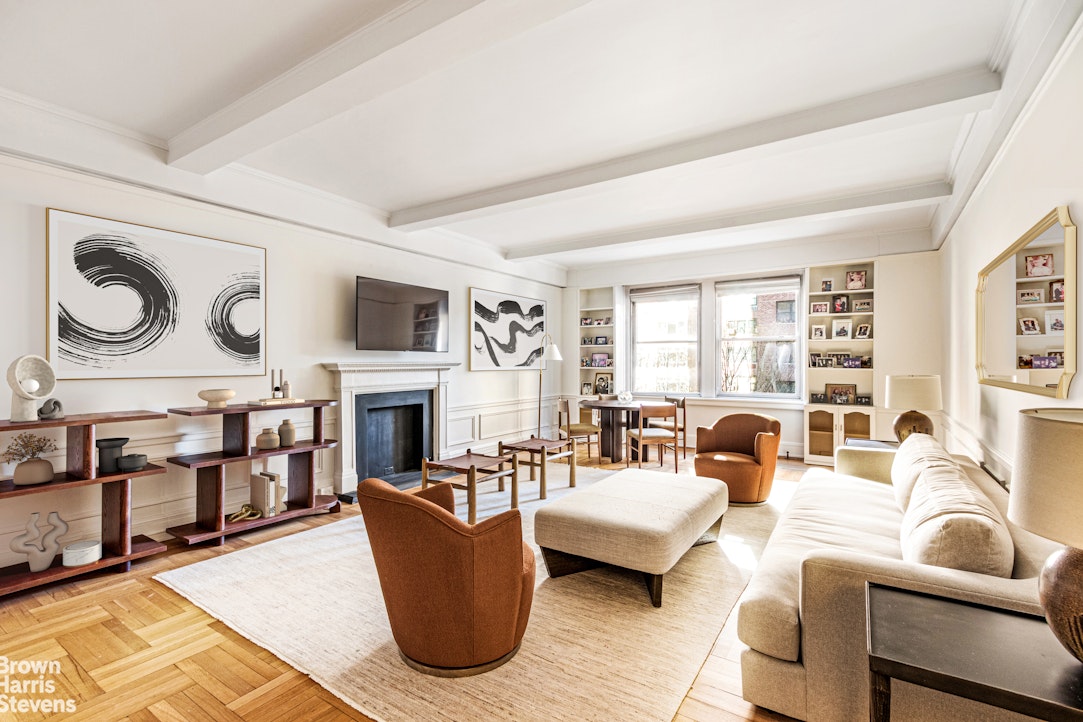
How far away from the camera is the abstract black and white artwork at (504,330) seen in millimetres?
6309

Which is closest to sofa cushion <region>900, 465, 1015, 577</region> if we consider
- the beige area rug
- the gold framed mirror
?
the gold framed mirror

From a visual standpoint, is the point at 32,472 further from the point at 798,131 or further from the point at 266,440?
the point at 798,131

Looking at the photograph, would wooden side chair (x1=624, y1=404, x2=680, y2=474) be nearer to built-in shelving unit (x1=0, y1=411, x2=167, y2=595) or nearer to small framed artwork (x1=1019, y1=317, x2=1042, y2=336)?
small framed artwork (x1=1019, y1=317, x2=1042, y2=336)

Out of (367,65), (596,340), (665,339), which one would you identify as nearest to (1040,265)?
(367,65)

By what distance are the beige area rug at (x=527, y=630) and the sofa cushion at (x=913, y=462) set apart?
938 millimetres

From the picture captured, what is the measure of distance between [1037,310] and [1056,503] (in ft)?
5.70

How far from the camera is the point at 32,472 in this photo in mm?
2830

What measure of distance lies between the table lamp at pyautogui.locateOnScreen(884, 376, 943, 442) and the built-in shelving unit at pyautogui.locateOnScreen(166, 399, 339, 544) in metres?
4.34

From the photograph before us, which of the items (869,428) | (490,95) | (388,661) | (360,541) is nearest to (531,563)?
(388,661)

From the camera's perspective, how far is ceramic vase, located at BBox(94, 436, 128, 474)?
3074mm

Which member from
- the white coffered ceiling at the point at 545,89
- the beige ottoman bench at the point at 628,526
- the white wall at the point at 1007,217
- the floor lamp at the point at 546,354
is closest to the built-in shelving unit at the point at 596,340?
the floor lamp at the point at 546,354

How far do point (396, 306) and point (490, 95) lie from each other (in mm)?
2746

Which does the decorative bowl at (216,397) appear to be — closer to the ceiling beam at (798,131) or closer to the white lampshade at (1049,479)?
the ceiling beam at (798,131)

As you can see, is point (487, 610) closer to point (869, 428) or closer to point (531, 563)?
point (531, 563)
